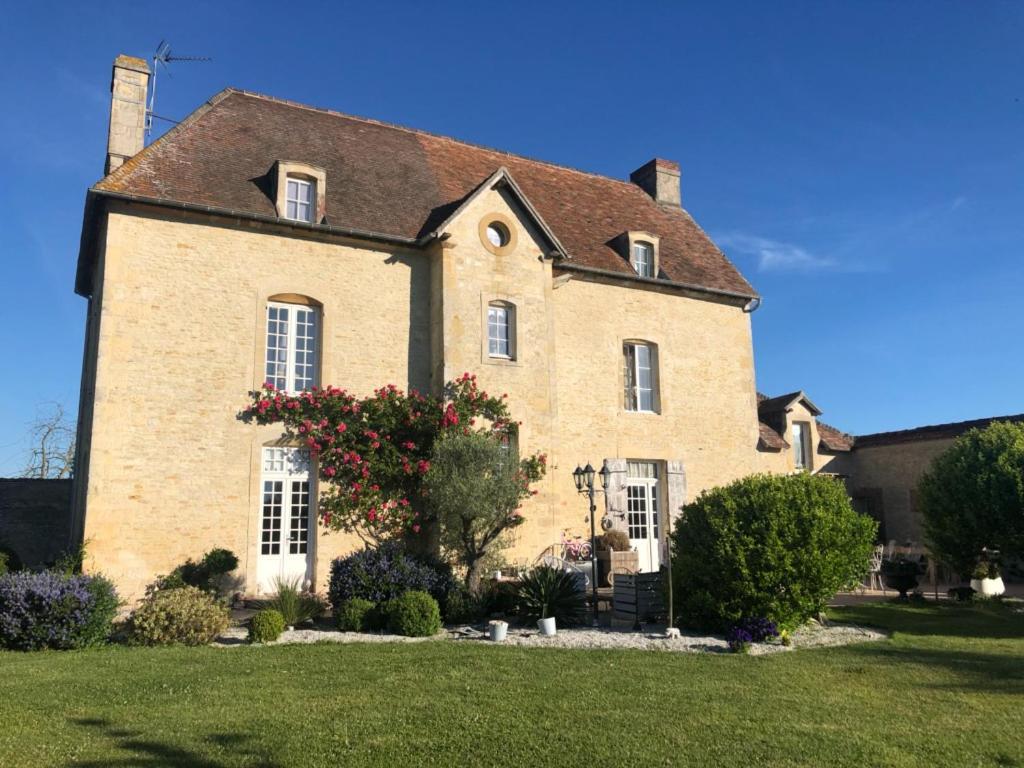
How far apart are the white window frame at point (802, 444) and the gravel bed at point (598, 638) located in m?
13.5

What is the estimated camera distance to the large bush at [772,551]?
35.1ft

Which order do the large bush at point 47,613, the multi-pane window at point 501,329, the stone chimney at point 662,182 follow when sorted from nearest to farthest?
the large bush at point 47,613 < the multi-pane window at point 501,329 < the stone chimney at point 662,182

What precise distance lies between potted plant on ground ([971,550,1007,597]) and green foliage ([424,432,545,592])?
9.34 meters

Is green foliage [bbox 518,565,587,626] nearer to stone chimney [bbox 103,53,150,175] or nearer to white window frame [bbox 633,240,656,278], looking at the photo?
white window frame [bbox 633,240,656,278]

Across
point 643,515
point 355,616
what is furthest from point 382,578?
point 643,515

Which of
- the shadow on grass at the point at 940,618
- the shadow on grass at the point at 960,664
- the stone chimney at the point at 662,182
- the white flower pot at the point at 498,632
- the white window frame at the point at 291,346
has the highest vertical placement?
the stone chimney at the point at 662,182

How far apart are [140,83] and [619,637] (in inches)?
562

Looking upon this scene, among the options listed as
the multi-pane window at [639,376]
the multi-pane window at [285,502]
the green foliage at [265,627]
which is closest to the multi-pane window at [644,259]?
the multi-pane window at [639,376]

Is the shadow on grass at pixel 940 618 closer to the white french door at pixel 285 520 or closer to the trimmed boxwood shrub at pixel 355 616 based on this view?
the trimmed boxwood shrub at pixel 355 616

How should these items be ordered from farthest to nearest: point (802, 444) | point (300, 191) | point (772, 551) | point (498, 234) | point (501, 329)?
point (802, 444) → point (498, 234) → point (501, 329) → point (300, 191) → point (772, 551)

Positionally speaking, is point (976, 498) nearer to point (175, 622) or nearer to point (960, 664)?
point (960, 664)

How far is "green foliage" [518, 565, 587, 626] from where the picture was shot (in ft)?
38.6

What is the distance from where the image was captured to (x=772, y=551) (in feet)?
35.0

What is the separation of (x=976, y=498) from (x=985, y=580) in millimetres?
2285
